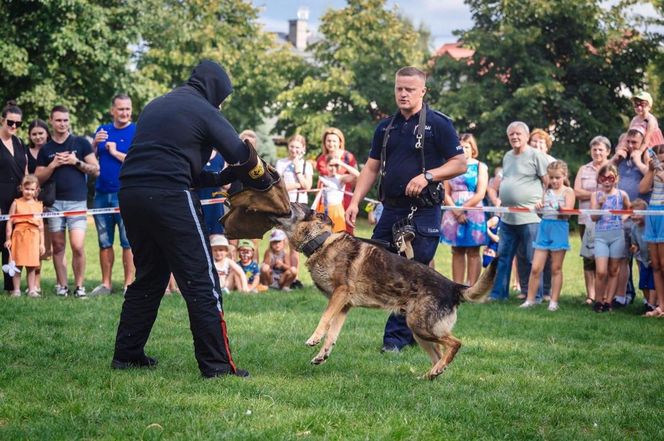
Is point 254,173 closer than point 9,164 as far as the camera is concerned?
Yes

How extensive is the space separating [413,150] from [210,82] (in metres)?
2.12

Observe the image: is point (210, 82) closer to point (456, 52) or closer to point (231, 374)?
point (231, 374)

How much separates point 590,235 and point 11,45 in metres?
21.7

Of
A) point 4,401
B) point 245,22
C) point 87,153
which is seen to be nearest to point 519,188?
point 87,153

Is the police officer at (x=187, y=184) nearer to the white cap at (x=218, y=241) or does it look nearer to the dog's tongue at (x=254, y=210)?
the dog's tongue at (x=254, y=210)

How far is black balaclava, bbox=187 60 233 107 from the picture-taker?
20.8 feet

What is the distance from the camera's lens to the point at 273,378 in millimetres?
6383

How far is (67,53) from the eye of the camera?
98.5 ft

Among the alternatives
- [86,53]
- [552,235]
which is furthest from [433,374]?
[86,53]

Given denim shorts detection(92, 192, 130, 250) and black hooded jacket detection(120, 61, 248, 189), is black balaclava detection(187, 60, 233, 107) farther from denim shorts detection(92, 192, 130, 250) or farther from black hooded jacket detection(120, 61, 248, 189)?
denim shorts detection(92, 192, 130, 250)

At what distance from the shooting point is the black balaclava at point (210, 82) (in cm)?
633

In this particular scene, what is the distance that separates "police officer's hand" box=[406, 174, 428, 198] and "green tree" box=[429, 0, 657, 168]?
2893 cm

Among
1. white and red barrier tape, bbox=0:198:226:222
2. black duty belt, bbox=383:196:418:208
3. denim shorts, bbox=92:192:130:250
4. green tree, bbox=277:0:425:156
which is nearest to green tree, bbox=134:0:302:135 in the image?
green tree, bbox=277:0:425:156

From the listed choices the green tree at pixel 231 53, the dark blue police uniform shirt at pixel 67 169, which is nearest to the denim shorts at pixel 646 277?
the dark blue police uniform shirt at pixel 67 169
